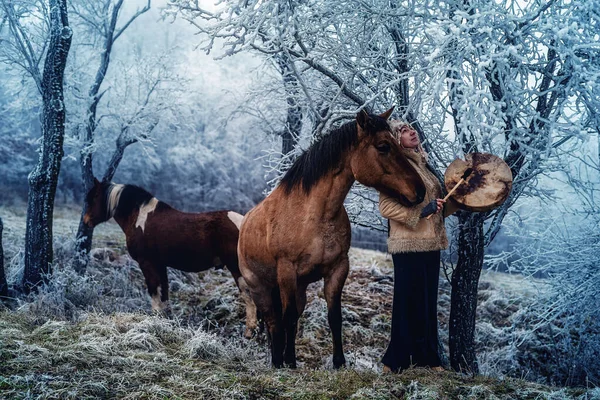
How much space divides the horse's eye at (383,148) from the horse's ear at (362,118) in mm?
178

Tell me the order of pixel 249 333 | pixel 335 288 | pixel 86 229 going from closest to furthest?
pixel 335 288, pixel 249 333, pixel 86 229

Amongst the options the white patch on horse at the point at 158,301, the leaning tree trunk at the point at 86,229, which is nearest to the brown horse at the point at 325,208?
the white patch on horse at the point at 158,301

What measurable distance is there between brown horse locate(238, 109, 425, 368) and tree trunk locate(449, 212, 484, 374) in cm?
130

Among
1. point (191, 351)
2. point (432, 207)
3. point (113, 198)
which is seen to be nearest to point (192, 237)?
point (113, 198)

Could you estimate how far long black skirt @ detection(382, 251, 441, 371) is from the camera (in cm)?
361

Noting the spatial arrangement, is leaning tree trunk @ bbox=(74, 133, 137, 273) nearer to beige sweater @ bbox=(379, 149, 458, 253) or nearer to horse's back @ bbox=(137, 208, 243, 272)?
horse's back @ bbox=(137, 208, 243, 272)

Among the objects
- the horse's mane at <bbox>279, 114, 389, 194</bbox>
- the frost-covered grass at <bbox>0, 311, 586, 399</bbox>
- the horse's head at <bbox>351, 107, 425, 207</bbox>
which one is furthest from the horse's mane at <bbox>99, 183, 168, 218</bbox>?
the horse's head at <bbox>351, 107, 425, 207</bbox>

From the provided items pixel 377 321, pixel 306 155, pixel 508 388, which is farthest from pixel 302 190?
pixel 377 321

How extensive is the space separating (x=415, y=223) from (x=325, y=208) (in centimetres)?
66

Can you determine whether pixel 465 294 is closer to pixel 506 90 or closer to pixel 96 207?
pixel 506 90

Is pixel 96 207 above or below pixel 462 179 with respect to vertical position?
below

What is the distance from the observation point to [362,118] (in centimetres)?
340

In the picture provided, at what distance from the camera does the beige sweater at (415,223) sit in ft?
11.4

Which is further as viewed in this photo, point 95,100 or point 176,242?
point 95,100
